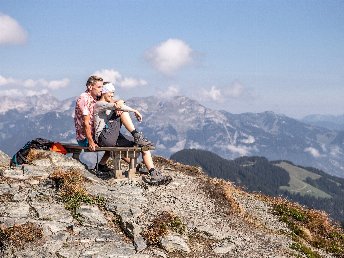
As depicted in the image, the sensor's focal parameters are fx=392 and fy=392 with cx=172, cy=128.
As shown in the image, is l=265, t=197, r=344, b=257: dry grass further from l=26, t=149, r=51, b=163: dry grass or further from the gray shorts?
l=26, t=149, r=51, b=163: dry grass

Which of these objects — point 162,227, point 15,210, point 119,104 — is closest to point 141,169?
point 119,104

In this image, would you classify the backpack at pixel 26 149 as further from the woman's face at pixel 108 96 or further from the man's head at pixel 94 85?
the woman's face at pixel 108 96

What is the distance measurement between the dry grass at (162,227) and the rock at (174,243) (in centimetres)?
A: 18

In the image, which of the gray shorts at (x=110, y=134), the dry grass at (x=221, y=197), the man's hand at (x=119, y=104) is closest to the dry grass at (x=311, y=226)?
the dry grass at (x=221, y=197)

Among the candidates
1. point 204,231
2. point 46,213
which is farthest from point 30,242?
point 204,231

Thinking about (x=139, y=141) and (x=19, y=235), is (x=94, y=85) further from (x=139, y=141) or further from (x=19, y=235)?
(x=19, y=235)

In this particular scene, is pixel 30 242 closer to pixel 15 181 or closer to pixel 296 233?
pixel 15 181

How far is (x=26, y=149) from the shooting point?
1703 centimetres

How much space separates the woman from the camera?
16.2m

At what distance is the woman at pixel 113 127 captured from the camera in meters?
16.2

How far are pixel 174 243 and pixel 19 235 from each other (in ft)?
15.1

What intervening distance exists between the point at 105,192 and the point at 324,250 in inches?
359

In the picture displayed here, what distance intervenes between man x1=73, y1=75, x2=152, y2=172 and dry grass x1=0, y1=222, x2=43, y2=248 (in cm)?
517

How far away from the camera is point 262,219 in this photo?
17.1 meters
